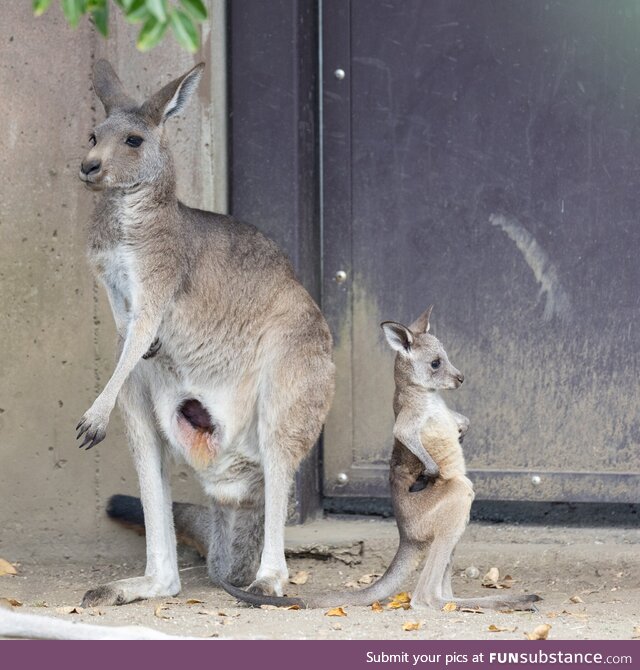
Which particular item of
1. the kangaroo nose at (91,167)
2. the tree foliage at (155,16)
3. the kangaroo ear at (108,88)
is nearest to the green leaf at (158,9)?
the tree foliage at (155,16)

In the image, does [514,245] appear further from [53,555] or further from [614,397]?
[53,555]

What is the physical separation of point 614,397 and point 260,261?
183 cm

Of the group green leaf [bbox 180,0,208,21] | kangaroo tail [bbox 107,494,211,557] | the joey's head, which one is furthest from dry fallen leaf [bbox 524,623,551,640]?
green leaf [bbox 180,0,208,21]

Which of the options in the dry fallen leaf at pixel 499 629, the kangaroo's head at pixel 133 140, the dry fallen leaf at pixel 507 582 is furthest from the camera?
the dry fallen leaf at pixel 507 582

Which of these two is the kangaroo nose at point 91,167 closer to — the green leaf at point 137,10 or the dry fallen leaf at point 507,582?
the green leaf at point 137,10

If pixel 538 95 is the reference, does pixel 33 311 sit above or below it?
below

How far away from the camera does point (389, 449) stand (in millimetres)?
6281

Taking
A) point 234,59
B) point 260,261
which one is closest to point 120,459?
point 260,261

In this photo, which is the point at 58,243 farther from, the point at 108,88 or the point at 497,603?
the point at 497,603

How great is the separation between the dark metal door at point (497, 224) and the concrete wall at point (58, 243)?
2.40ft

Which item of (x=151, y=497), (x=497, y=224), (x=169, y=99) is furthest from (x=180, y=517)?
(x=497, y=224)

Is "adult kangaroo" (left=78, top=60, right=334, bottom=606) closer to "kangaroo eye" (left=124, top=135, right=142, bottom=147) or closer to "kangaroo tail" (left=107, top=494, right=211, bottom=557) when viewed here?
"kangaroo eye" (left=124, top=135, right=142, bottom=147)

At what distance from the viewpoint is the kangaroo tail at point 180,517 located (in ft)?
18.8

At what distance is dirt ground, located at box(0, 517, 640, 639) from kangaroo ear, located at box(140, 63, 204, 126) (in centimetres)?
196
